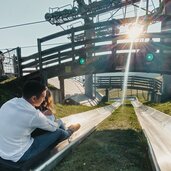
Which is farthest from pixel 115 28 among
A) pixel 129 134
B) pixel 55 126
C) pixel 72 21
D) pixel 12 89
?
pixel 72 21

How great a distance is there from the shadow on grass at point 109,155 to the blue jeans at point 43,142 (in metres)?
0.29

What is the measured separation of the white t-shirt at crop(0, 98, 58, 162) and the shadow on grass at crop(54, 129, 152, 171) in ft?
1.91

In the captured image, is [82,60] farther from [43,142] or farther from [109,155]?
[43,142]

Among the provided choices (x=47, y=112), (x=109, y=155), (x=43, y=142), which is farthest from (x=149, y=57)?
(x=43, y=142)

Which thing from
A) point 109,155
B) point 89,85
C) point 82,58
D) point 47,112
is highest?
point 82,58

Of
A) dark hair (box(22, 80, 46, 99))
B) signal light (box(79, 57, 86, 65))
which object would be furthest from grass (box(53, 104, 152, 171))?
signal light (box(79, 57, 86, 65))

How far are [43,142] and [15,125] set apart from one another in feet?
1.96

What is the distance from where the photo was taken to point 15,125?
9.21ft

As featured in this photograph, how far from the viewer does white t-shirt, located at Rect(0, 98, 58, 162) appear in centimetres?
279

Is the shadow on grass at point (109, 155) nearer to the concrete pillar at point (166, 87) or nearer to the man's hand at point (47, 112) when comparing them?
the man's hand at point (47, 112)

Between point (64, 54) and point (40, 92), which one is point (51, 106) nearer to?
point (40, 92)

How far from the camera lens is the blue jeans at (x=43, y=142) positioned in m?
2.99

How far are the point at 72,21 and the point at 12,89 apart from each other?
14.7 m

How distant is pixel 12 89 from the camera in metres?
9.70
